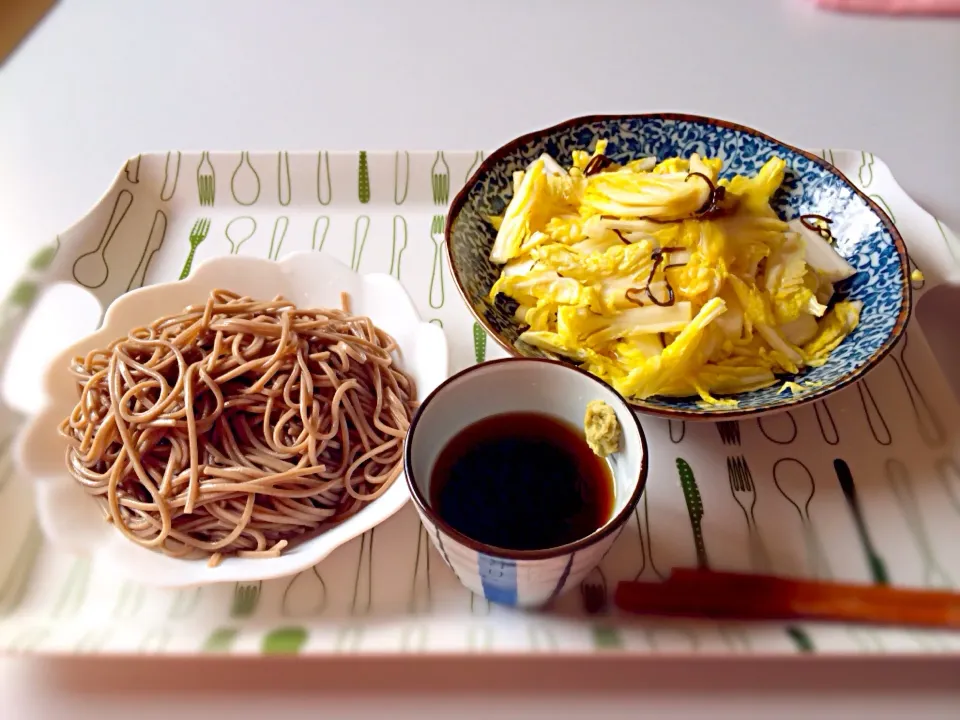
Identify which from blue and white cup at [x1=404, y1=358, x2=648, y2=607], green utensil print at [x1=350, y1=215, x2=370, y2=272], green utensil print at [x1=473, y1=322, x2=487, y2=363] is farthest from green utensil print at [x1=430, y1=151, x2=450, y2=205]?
blue and white cup at [x1=404, y1=358, x2=648, y2=607]

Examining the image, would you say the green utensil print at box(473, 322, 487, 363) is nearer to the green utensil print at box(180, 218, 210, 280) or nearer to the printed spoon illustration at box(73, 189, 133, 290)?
the green utensil print at box(180, 218, 210, 280)

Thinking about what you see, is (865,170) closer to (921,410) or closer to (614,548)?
(921,410)

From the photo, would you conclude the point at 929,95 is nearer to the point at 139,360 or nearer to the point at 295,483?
the point at 295,483

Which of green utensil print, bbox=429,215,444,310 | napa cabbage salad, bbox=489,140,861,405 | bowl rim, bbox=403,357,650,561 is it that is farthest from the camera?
green utensil print, bbox=429,215,444,310

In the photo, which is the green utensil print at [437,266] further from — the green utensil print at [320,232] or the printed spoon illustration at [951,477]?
the printed spoon illustration at [951,477]

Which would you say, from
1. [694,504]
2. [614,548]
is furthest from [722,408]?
[614,548]

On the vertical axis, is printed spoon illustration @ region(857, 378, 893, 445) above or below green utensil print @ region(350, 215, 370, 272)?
below

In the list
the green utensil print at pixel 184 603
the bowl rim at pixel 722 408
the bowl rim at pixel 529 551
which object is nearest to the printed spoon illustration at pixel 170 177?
the bowl rim at pixel 722 408

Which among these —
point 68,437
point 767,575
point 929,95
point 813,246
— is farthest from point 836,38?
point 68,437
